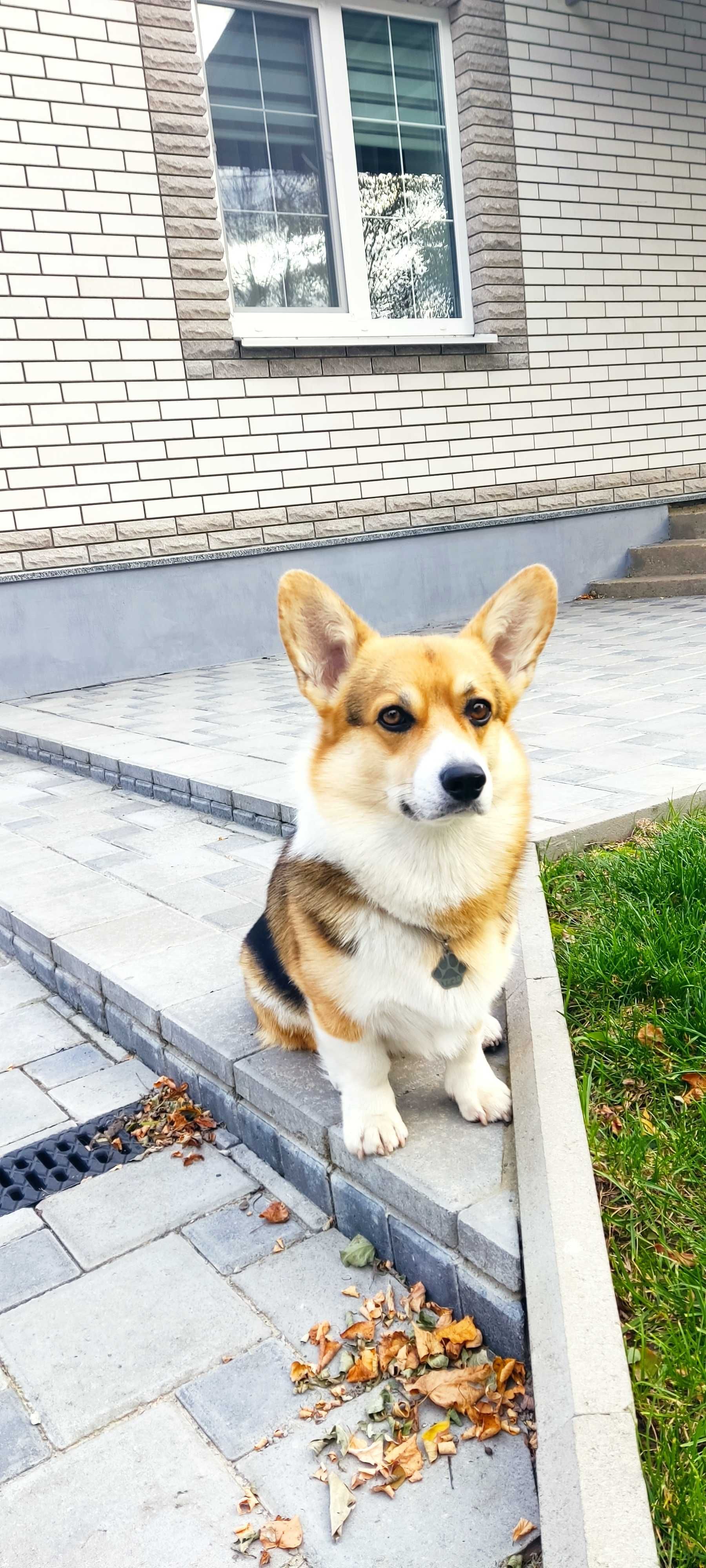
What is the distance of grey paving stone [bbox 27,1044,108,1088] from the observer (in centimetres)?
277

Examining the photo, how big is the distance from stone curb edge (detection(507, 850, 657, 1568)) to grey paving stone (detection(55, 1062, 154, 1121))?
1.08 meters

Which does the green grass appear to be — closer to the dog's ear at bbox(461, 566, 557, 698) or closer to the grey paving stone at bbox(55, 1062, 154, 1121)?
the dog's ear at bbox(461, 566, 557, 698)

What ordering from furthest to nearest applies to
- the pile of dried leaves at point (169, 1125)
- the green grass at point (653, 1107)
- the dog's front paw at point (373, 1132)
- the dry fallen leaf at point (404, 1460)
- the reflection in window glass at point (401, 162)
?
the reflection in window glass at point (401, 162) → the pile of dried leaves at point (169, 1125) → the dog's front paw at point (373, 1132) → the dry fallen leaf at point (404, 1460) → the green grass at point (653, 1107)

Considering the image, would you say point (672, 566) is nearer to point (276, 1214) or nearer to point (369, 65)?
point (369, 65)

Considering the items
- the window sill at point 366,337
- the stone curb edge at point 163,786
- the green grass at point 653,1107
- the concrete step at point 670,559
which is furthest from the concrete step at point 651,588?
the green grass at point 653,1107

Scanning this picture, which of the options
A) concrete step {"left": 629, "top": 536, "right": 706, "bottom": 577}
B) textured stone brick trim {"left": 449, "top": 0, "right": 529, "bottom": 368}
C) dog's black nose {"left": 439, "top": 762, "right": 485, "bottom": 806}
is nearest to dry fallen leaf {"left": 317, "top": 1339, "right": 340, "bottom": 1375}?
dog's black nose {"left": 439, "top": 762, "right": 485, "bottom": 806}

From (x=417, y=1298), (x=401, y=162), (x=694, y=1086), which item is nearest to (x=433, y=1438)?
(x=417, y=1298)

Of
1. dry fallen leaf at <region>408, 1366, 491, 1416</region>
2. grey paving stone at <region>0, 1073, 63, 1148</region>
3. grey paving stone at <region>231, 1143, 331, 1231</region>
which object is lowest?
grey paving stone at <region>231, 1143, 331, 1231</region>

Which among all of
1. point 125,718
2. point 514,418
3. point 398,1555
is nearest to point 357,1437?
point 398,1555

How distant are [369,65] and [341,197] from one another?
114cm

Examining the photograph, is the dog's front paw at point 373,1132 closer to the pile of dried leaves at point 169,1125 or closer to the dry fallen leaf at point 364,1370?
the dry fallen leaf at point 364,1370

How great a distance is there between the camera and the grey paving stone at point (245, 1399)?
5.31ft

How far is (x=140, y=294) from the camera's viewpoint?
287 inches

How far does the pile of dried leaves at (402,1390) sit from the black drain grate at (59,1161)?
77 cm
